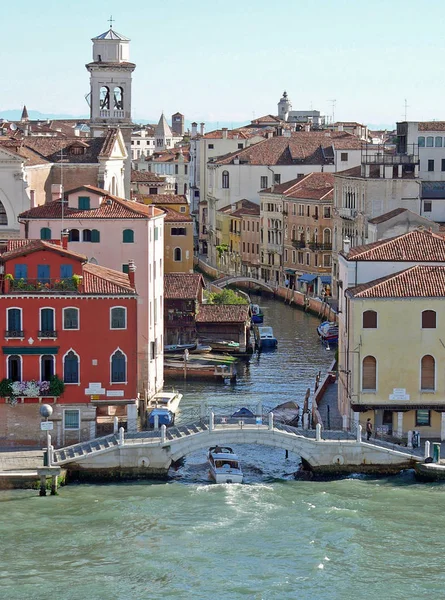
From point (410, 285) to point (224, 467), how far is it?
602 centimetres

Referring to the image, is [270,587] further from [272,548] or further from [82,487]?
[82,487]

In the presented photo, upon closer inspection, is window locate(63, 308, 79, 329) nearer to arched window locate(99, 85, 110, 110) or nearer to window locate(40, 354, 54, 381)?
window locate(40, 354, 54, 381)

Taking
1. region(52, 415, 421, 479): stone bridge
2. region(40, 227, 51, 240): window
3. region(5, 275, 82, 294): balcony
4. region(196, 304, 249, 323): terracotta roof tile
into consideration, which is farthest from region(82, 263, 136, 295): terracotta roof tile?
region(196, 304, 249, 323): terracotta roof tile

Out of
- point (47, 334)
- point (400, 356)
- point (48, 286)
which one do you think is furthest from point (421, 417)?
point (48, 286)

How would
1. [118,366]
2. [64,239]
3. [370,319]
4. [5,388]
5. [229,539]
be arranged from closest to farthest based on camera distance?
1. [229,539]
2. [5,388]
3. [118,366]
4. [370,319]
5. [64,239]

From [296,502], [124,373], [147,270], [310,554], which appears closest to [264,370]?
[147,270]

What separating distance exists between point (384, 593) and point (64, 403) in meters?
10.9

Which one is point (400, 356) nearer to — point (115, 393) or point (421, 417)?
point (421, 417)

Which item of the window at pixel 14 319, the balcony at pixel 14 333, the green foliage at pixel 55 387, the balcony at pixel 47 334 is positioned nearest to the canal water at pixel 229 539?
the green foliage at pixel 55 387

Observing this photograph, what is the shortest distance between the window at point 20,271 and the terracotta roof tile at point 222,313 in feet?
63.3

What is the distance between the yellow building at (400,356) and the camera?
122 ft

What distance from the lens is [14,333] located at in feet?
122

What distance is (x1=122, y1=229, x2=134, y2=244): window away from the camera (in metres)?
42.9

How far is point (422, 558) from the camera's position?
30266 mm
